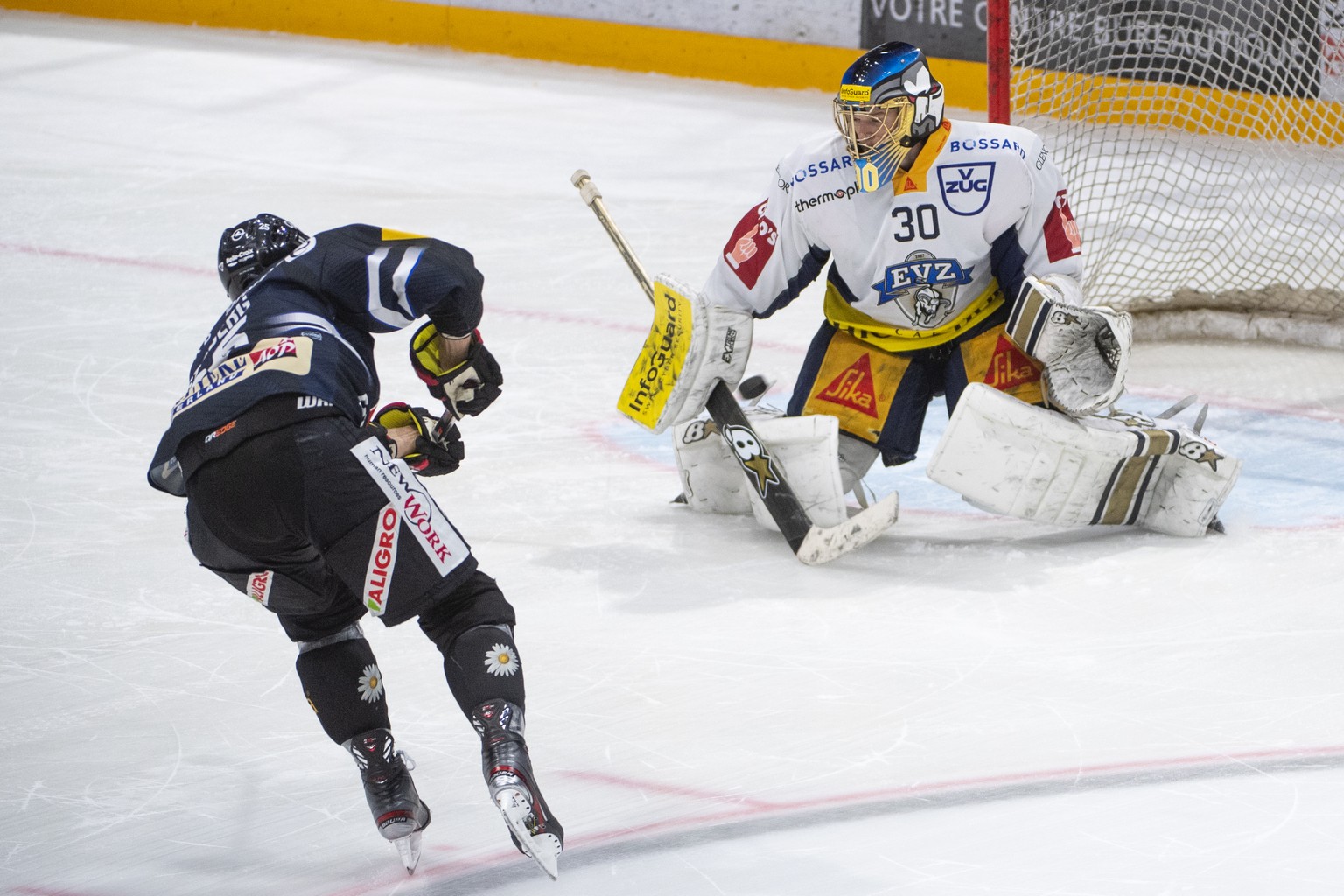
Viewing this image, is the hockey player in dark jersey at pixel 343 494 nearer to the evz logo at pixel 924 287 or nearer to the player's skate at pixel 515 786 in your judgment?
the player's skate at pixel 515 786

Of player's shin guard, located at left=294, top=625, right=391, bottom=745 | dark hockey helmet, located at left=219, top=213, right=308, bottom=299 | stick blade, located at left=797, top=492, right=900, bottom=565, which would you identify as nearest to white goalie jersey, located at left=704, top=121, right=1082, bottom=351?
stick blade, located at left=797, top=492, right=900, bottom=565

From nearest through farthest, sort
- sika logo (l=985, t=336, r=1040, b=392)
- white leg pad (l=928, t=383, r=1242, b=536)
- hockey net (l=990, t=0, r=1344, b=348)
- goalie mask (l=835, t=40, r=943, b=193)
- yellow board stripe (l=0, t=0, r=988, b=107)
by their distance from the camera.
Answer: goalie mask (l=835, t=40, r=943, b=193), white leg pad (l=928, t=383, r=1242, b=536), sika logo (l=985, t=336, r=1040, b=392), hockey net (l=990, t=0, r=1344, b=348), yellow board stripe (l=0, t=0, r=988, b=107)

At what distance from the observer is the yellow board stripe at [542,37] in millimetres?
8250

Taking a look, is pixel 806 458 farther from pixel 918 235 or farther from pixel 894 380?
pixel 918 235

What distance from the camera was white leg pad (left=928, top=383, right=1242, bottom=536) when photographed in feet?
10.4

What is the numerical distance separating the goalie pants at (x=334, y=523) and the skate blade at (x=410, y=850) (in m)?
0.29

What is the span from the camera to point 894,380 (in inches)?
132

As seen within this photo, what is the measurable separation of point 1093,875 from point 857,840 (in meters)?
0.30

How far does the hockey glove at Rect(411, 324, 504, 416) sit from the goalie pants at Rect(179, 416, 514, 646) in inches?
9.7

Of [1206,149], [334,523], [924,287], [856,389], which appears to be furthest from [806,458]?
[1206,149]

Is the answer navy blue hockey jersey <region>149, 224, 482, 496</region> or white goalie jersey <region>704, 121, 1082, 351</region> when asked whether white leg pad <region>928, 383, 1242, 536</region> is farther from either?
navy blue hockey jersey <region>149, 224, 482, 496</region>

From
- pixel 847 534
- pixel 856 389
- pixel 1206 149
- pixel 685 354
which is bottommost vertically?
pixel 1206 149

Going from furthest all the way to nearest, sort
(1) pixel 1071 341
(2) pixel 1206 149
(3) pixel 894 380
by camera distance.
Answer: (2) pixel 1206 149, (3) pixel 894 380, (1) pixel 1071 341

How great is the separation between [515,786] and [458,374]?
61 centimetres
